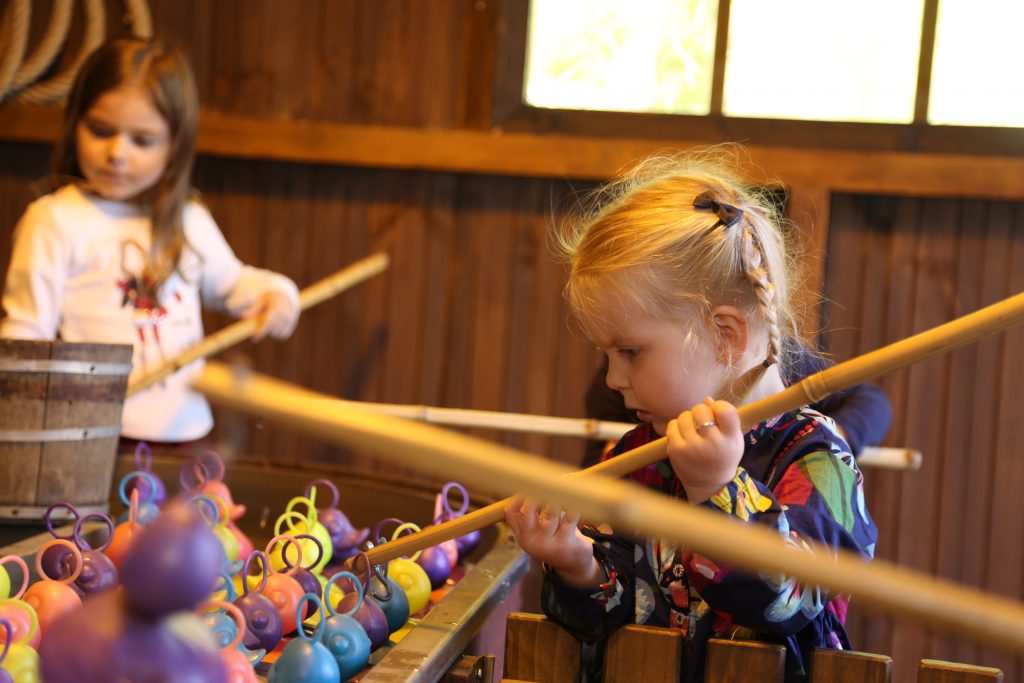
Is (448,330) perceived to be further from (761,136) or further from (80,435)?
(80,435)

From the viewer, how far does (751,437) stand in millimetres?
1416

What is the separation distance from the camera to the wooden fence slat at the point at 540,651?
1227 millimetres

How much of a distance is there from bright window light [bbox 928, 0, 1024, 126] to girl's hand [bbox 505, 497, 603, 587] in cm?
219

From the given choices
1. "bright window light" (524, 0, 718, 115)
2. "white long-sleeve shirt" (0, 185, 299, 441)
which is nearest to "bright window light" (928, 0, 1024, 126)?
"bright window light" (524, 0, 718, 115)

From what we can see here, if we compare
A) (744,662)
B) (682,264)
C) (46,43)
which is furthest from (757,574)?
(46,43)

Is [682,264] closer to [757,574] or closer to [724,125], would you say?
[757,574]

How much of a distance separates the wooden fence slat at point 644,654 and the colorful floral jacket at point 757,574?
0.26ft

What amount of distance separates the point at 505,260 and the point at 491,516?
191cm

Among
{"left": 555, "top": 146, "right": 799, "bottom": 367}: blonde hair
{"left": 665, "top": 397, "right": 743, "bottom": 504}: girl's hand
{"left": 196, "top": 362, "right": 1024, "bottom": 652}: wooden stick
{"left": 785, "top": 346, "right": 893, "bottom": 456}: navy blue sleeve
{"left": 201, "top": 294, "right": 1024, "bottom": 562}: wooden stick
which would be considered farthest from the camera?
{"left": 785, "top": 346, "right": 893, "bottom": 456}: navy blue sleeve

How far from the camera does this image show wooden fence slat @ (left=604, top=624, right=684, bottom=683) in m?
1.17

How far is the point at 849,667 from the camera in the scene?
3.79 ft

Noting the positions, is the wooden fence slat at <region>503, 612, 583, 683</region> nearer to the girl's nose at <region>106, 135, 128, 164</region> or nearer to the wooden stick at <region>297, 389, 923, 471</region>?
the wooden stick at <region>297, 389, 923, 471</region>

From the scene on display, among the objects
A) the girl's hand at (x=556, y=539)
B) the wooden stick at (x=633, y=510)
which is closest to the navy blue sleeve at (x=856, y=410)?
the girl's hand at (x=556, y=539)

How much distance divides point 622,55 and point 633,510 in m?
2.69
